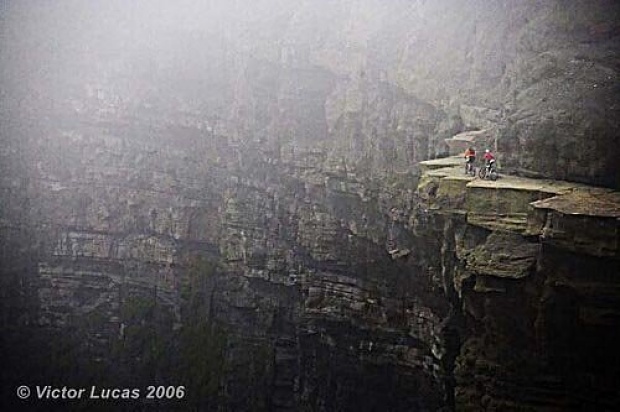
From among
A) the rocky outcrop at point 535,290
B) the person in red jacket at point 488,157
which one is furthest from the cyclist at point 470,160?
the rocky outcrop at point 535,290

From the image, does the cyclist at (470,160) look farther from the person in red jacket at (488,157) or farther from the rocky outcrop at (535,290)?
the rocky outcrop at (535,290)

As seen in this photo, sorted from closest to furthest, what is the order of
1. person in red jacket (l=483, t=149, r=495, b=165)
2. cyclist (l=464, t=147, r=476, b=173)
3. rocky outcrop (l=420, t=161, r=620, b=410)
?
1. rocky outcrop (l=420, t=161, r=620, b=410)
2. person in red jacket (l=483, t=149, r=495, b=165)
3. cyclist (l=464, t=147, r=476, b=173)

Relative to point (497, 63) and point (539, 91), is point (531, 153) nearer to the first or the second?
point (539, 91)

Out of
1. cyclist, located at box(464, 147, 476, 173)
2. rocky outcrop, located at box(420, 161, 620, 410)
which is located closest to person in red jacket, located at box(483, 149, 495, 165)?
cyclist, located at box(464, 147, 476, 173)

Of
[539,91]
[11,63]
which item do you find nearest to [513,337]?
[539,91]

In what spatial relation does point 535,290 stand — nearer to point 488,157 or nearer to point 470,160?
point 488,157

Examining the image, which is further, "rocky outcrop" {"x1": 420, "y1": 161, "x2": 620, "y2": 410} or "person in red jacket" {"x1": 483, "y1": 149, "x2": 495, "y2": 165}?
"person in red jacket" {"x1": 483, "y1": 149, "x2": 495, "y2": 165}

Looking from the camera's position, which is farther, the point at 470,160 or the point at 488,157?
the point at 470,160

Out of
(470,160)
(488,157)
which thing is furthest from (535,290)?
(470,160)

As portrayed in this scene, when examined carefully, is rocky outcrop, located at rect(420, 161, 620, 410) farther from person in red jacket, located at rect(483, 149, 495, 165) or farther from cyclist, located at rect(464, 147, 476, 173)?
cyclist, located at rect(464, 147, 476, 173)

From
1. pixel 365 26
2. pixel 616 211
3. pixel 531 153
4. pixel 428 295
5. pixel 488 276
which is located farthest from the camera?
pixel 365 26

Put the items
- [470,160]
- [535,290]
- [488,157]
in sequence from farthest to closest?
[470,160], [488,157], [535,290]
